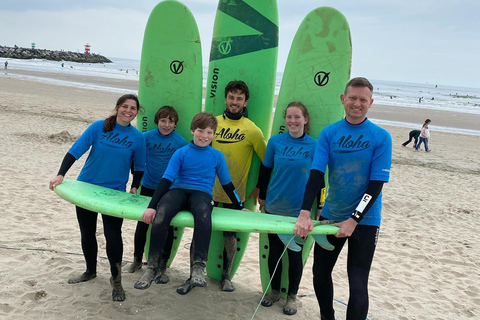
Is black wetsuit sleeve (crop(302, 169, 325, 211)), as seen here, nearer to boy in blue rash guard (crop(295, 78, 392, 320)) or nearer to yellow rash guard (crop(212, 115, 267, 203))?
boy in blue rash guard (crop(295, 78, 392, 320))

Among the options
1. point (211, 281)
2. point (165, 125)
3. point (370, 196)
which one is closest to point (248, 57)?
point (165, 125)

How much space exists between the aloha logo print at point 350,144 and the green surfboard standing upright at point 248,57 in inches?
54.4

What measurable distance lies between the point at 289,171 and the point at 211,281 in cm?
135

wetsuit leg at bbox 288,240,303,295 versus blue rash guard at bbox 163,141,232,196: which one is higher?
blue rash guard at bbox 163,141,232,196

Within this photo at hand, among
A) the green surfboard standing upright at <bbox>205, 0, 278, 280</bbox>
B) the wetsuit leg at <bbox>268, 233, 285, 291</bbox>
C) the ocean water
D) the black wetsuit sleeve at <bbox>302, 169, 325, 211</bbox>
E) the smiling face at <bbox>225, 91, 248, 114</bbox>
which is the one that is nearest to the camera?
the black wetsuit sleeve at <bbox>302, 169, 325, 211</bbox>

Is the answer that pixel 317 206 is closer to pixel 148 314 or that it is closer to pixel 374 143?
pixel 374 143

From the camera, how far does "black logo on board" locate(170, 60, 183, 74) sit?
12.3ft

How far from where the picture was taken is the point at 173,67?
3.78 metres

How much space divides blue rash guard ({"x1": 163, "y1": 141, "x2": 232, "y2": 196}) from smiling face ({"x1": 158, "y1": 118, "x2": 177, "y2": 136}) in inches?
22.5

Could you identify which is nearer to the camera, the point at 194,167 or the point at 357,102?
the point at 357,102

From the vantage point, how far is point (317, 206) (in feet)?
10.2

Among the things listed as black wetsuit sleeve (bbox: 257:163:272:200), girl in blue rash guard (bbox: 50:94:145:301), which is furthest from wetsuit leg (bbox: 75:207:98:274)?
black wetsuit sleeve (bbox: 257:163:272:200)

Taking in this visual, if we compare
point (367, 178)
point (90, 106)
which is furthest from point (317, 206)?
point (90, 106)

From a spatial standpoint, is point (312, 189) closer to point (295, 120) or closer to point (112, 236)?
point (295, 120)
